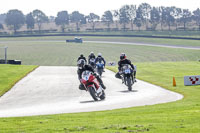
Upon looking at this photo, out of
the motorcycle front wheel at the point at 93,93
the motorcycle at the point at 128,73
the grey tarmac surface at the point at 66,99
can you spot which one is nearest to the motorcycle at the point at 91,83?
the motorcycle front wheel at the point at 93,93

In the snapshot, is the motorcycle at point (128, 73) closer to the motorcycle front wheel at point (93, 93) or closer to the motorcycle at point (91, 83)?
the motorcycle at point (91, 83)

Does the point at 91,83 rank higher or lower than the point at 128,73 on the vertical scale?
higher

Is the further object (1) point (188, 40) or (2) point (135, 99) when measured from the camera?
(1) point (188, 40)

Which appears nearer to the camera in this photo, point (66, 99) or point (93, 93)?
point (93, 93)

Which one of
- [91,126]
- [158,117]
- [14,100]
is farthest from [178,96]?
[91,126]

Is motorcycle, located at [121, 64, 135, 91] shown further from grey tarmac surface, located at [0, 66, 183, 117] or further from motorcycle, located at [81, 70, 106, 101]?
motorcycle, located at [81, 70, 106, 101]

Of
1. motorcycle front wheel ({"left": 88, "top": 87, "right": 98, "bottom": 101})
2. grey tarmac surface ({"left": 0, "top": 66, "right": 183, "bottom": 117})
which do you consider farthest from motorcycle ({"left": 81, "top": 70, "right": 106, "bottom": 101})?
grey tarmac surface ({"left": 0, "top": 66, "right": 183, "bottom": 117})

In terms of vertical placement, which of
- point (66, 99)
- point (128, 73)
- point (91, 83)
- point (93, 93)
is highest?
point (91, 83)

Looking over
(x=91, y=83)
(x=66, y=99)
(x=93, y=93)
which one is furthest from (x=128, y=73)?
(x=91, y=83)

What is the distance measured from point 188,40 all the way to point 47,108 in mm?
A: 89360

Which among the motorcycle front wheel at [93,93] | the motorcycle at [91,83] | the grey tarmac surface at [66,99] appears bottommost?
the grey tarmac surface at [66,99]

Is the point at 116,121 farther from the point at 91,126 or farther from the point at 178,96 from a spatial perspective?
the point at 178,96

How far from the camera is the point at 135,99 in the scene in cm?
1983

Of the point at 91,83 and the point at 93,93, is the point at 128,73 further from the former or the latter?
the point at 91,83
